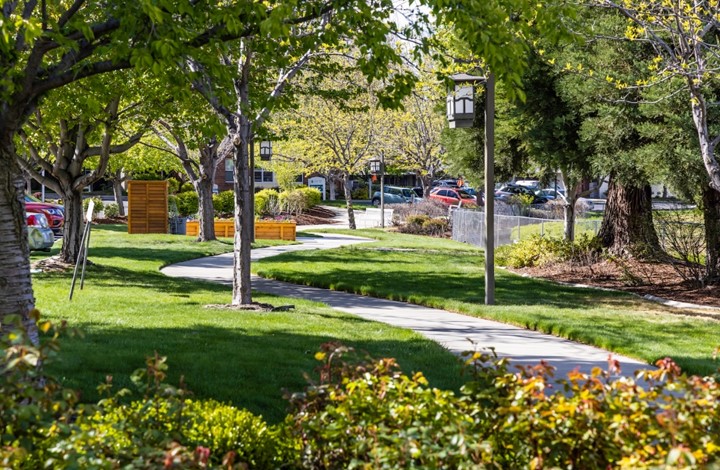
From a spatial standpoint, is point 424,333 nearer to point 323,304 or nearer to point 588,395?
point 323,304

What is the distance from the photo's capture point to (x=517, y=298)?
614 inches

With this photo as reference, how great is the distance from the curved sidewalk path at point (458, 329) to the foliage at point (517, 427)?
1896mm

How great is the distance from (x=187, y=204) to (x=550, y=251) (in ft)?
85.5

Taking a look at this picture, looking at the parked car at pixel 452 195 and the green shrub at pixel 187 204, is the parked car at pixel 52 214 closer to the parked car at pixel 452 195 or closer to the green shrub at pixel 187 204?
the green shrub at pixel 187 204

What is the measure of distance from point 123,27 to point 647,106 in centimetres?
1149

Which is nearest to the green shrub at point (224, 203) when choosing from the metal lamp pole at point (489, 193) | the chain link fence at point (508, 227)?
the chain link fence at point (508, 227)

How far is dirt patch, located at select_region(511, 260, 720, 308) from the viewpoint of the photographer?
16.0 meters

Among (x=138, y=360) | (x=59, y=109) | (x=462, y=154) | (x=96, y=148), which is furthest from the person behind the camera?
(x=462, y=154)

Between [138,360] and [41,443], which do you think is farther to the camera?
[138,360]

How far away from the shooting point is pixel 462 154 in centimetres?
2320

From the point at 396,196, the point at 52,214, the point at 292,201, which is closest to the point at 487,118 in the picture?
the point at 52,214

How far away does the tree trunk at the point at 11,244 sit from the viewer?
697 centimetres

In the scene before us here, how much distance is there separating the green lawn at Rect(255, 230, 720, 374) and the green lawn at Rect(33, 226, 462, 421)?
2.10 metres

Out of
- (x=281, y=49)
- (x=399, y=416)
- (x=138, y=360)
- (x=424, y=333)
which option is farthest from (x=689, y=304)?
(x=399, y=416)
